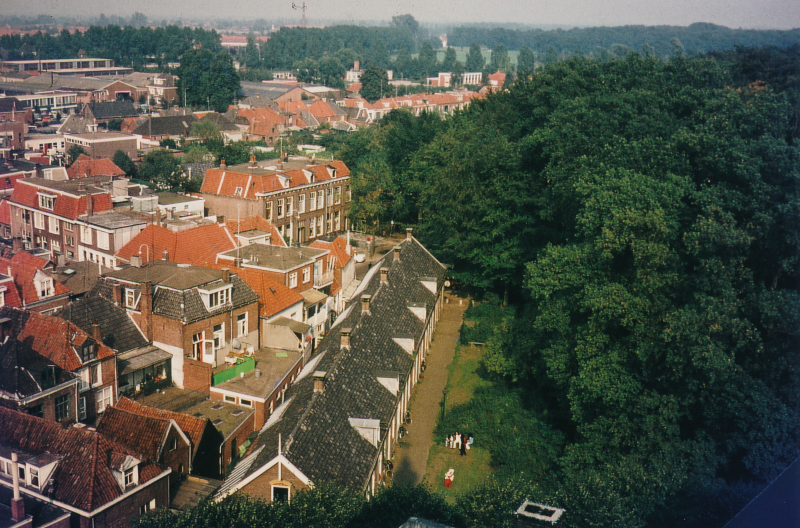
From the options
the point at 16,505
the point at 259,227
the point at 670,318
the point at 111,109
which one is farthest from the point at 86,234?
the point at 111,109

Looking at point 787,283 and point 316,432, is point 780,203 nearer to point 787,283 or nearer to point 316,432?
point 787,283

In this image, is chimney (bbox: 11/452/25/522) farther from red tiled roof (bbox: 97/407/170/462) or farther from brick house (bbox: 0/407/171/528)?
red tiled roof (bbox: 97/407/170/462)

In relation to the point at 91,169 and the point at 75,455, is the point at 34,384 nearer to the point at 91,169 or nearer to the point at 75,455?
the point at 75,455

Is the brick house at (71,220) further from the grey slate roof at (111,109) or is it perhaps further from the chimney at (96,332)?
the grey slate roof at (111,109)

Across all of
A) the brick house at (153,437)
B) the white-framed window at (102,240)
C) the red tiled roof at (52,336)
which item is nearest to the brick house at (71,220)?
the white-framed window at (102,240)

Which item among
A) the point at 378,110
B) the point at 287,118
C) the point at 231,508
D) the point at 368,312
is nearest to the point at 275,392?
the point at 368,312

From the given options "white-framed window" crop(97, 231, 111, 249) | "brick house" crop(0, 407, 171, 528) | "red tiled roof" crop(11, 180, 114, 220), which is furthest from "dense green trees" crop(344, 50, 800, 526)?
"red tiled roof" crop(11, 180, 114, 220)
